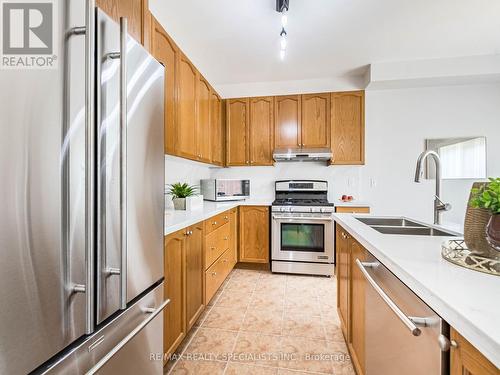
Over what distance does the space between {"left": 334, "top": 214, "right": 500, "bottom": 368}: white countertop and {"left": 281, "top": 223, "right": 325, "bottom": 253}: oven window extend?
1979 mm

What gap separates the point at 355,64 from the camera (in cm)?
301

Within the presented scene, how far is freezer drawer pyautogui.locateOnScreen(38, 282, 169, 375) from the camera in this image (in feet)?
2.22

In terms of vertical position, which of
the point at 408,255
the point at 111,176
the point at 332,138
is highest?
the point at 332,138

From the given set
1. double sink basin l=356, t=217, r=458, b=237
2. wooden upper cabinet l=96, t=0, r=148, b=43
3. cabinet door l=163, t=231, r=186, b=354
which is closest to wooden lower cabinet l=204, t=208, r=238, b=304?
cabinet door l=163, t=231, r=186, b=354

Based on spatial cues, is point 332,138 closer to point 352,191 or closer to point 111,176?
point 352,191

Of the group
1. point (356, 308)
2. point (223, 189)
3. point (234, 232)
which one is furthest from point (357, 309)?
point (223, 189)

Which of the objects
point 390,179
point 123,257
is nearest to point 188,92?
point 123,257

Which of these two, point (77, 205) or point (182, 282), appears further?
point (182, 282)

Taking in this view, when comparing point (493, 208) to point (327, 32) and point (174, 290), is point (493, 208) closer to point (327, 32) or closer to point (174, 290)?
point (174, 290)

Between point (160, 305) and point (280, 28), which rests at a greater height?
point (280, 28)

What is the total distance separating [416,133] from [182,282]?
352 centimetres

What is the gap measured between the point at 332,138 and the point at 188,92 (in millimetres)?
1994

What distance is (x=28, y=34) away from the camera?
0.58 metres

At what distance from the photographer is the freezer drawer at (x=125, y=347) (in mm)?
677
